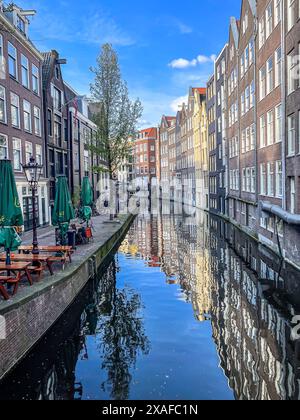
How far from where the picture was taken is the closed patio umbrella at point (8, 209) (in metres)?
9.88

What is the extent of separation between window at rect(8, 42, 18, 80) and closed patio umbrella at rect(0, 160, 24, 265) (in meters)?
16.6

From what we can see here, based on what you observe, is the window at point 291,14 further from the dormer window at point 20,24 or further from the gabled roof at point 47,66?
the gabled roof at point 47,66

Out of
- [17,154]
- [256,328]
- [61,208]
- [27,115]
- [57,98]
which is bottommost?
[256,328]

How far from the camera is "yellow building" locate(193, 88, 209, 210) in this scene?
51.1 m

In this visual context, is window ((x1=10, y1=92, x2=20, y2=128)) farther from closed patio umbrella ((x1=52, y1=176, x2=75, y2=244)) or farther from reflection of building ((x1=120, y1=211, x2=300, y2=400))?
closed patio umbrella ((x1=52, y1=176, x2=75, y2=244))

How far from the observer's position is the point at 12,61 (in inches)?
955

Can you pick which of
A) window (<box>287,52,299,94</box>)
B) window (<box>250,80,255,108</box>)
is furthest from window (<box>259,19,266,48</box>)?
window (<box>287,52,299,94</box>)

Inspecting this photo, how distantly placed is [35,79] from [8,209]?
72.2ft

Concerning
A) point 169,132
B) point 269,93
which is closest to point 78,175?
point 269,93

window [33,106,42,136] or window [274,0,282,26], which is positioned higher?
window [274,0,282,26]

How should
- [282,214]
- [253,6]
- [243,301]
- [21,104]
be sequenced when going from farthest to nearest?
[21,104], [253,6], [282,214], [243,301]

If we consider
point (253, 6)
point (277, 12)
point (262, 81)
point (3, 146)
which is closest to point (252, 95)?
point (262, 81)

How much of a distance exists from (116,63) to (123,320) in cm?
2726

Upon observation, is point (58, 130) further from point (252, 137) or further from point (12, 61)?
point (252, 137)
